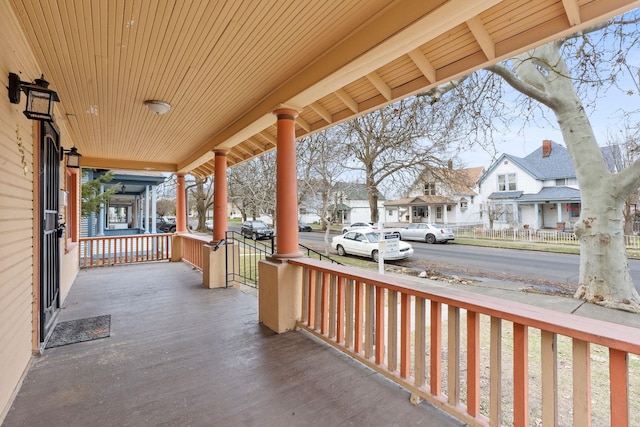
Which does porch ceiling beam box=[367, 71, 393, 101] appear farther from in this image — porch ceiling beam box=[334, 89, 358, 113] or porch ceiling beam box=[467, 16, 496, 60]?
porch ceiling beam box=[467, 16, 496, 60]

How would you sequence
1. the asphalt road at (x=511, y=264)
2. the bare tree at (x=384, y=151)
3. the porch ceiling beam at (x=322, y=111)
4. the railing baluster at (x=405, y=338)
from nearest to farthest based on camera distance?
1. the railing baluster at (x=405, y=338)
2. the porch ceiling beam at (x=322, y=111)
3. the asphalt road at (x=511, y=264)
4. the bare tree at (x=384, y=151)

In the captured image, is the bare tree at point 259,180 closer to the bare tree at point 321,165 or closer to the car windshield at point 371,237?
the bare tree at point 321,165

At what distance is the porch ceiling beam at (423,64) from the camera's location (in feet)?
7.54

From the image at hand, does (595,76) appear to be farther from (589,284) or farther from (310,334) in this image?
(310,334)

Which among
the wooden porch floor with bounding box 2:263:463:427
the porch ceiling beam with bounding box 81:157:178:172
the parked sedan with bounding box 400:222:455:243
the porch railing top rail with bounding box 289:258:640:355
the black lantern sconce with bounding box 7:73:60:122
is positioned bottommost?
the wooden porch floor with bounding box 2:263:463:427

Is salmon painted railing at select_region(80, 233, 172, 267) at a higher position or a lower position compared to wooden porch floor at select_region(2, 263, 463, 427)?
higher

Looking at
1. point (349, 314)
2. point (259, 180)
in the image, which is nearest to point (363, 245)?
point (259, 180)

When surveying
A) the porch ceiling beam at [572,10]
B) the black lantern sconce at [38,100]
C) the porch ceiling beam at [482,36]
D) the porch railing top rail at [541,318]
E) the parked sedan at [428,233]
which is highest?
the porch ceiling beam at [482,36]

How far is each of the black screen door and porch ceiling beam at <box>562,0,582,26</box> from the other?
13.7 feet

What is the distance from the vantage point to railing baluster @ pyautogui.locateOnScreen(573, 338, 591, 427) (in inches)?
51.4

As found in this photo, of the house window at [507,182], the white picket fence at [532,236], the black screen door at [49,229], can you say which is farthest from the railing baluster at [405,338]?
the house window at [507,182]

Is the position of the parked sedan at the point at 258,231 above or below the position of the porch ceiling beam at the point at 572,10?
below

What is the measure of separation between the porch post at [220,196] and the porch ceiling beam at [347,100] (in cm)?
276

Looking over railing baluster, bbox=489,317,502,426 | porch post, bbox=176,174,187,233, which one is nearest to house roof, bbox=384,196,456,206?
porch post, bbox=176,174,187,233
